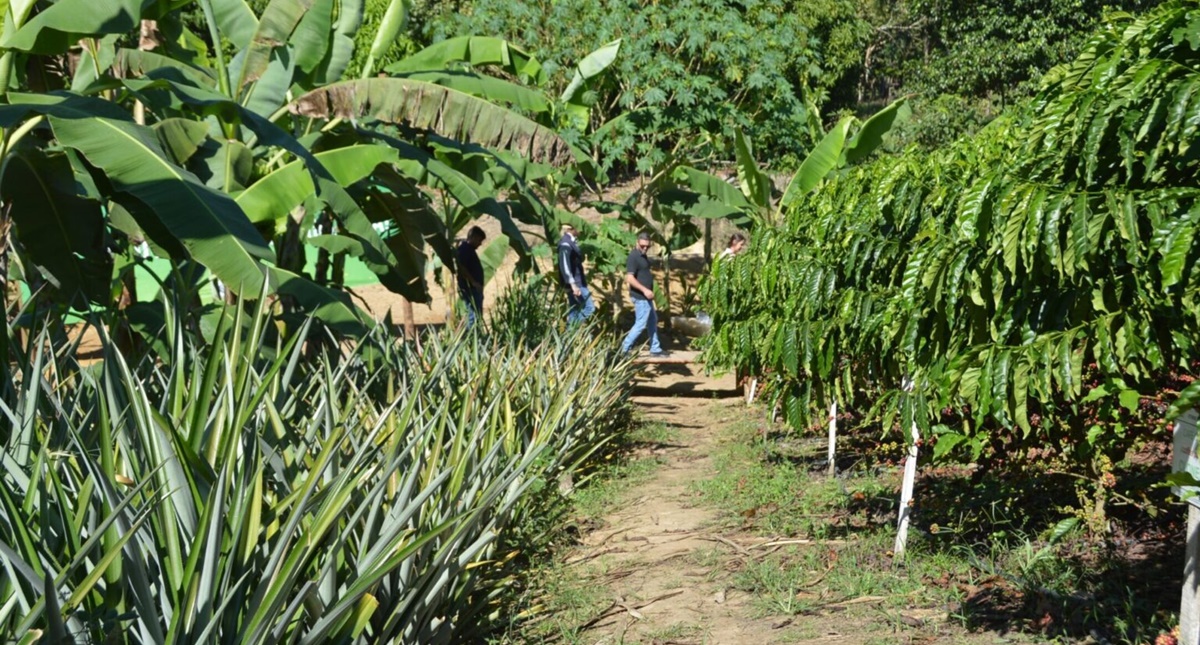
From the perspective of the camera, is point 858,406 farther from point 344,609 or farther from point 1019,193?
point 344,609

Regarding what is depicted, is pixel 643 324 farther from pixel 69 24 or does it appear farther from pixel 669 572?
pixel 69 24

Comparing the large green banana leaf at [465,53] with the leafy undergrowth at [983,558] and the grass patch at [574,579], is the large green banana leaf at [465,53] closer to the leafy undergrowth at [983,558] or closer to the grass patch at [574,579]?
the grass patch at [574,579]

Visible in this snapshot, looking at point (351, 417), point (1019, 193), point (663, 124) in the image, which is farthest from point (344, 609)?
point (663, 124)

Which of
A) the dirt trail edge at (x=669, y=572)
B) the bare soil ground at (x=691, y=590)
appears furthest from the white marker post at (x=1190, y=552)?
the dirt trail edge at (x=669, y=572)

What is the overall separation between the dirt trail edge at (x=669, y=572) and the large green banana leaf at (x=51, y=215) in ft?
10.4

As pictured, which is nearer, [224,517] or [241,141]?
[224,517]

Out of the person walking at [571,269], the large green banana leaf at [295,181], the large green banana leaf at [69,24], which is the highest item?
the large green banana leaf at [69,24]

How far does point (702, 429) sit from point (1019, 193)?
783 cm

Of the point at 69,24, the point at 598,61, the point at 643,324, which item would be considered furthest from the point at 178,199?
the point at 643,324

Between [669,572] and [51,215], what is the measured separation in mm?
3796

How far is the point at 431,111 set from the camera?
8609 millimetres

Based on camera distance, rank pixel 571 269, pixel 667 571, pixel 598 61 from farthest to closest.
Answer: pixel 571 269 < pixel 598 61 < pixel 667 571

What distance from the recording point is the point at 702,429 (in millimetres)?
11406

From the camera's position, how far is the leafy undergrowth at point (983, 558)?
4.95m
